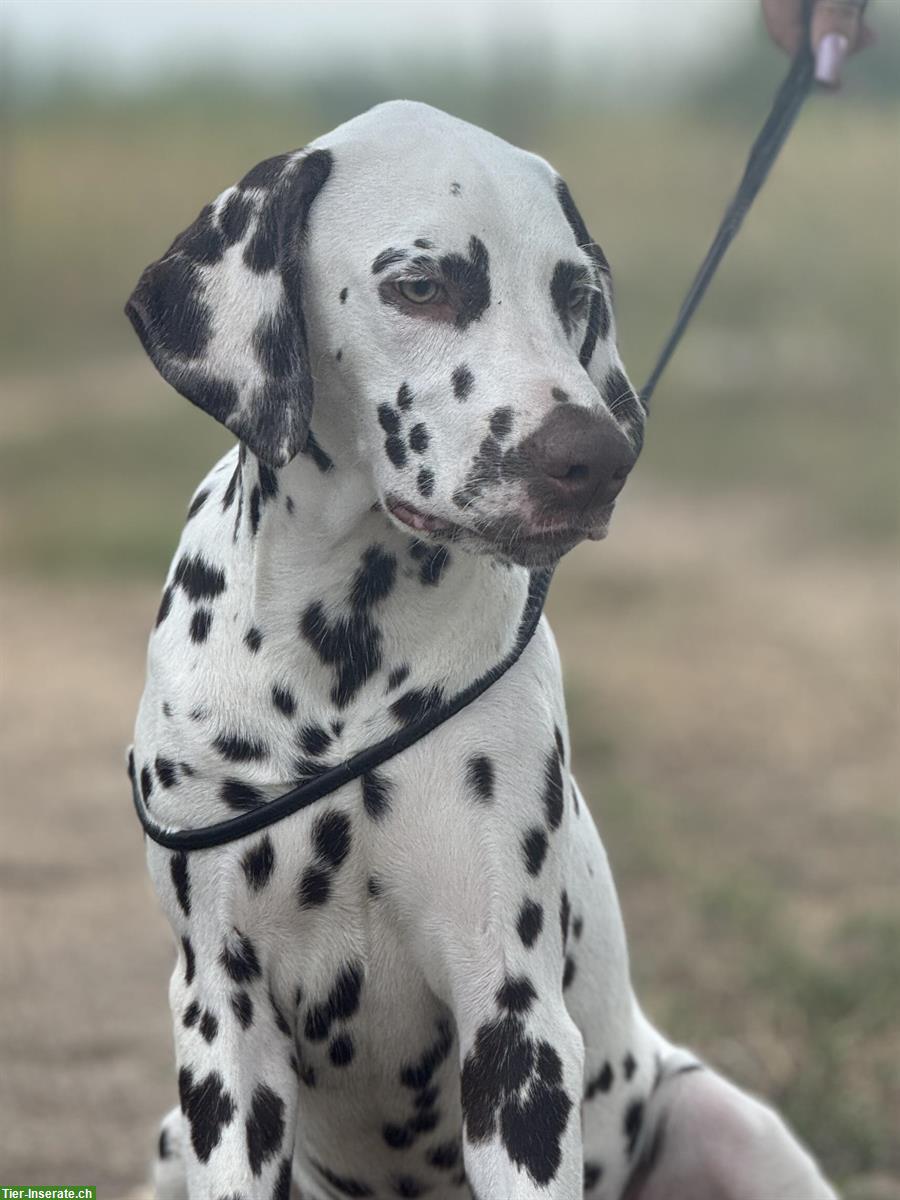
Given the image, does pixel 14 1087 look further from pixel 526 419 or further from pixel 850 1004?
pixel 526 419

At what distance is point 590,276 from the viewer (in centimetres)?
302

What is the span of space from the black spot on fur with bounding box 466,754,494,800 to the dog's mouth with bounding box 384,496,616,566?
13.8 inches

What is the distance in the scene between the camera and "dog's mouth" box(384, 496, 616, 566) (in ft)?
9.25

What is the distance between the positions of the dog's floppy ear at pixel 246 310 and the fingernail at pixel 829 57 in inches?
53.1

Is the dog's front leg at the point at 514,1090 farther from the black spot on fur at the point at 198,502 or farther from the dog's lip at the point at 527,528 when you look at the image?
the black spot on fur at the point at 198,502

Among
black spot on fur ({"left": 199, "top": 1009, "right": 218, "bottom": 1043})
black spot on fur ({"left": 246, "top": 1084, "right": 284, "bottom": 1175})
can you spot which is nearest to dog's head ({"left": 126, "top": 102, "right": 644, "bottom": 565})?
black spot on fur ({"left": 199, "top": 1009, "right": 218, "bottom": 1043})

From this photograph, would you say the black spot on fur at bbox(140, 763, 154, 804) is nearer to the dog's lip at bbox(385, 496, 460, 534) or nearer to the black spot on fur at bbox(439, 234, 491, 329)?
the dog's lip at bbox(385, 496, 460, 534)

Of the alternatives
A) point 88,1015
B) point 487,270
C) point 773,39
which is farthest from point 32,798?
point 487,270

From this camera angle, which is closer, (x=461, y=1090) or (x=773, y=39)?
(x=461, y=1090)

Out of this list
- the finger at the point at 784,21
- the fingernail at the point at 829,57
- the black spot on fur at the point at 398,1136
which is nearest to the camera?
the black spot on fur at the point at 398,1136

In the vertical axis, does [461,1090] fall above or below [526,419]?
below

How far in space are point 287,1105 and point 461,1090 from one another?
29cm

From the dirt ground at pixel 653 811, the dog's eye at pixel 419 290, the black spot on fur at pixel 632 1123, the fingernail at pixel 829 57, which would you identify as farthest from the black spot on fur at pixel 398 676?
the dirt ground at pixel 653 811

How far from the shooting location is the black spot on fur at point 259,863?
3.06 m
